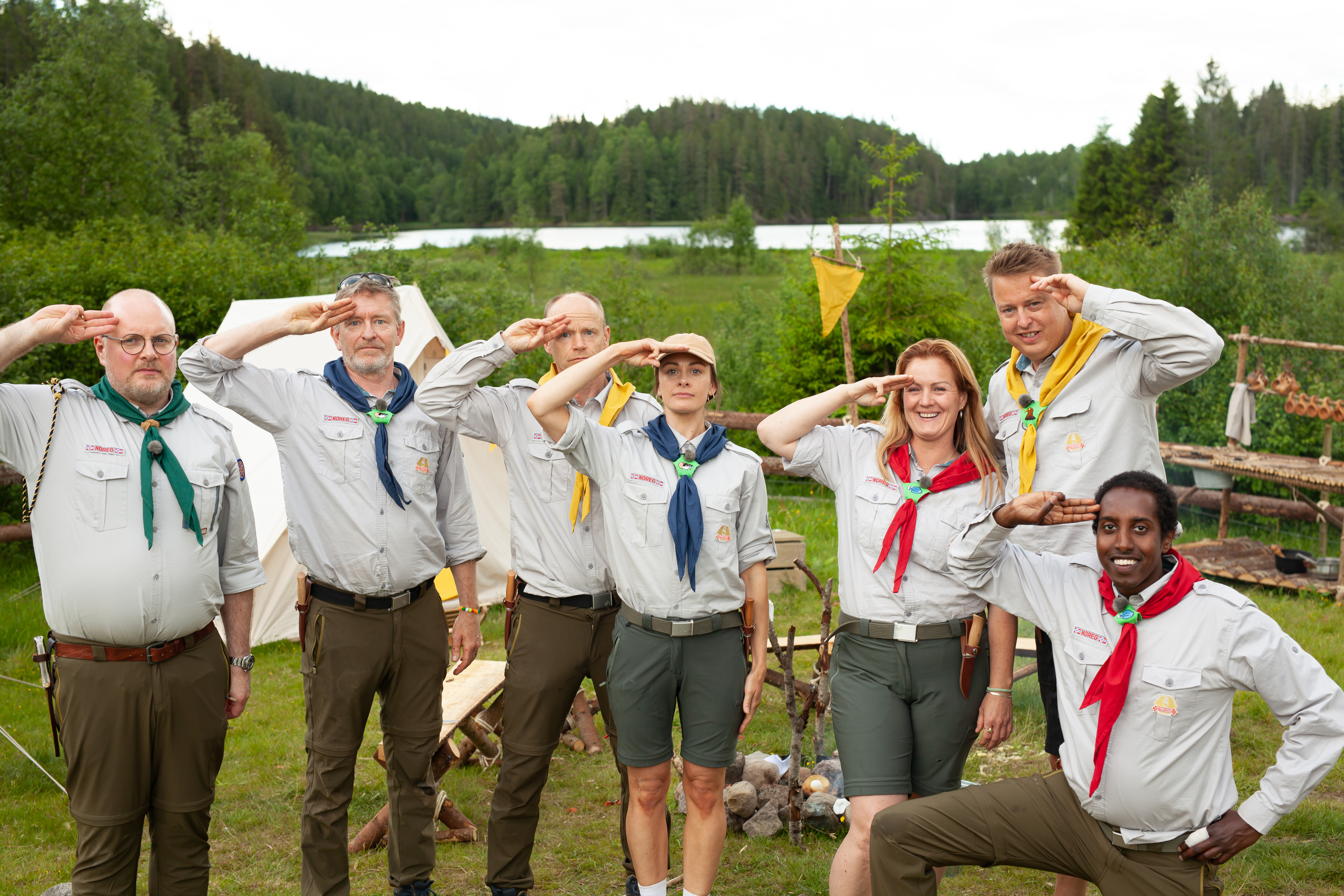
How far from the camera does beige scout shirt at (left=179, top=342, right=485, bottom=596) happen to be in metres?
3.47

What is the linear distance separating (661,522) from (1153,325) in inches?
63.3

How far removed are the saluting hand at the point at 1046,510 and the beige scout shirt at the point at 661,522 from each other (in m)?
0.84

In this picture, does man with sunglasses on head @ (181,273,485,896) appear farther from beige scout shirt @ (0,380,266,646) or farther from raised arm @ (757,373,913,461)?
raised arm @ (757,373,913,461)

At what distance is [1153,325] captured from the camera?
116 inches

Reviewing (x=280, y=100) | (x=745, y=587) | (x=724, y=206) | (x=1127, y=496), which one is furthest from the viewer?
(x=280, y=100)

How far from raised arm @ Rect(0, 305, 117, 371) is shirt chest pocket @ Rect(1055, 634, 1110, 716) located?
289cm

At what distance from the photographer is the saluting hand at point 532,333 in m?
3.43

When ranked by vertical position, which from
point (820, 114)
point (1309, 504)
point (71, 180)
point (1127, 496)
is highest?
point (820, 114)

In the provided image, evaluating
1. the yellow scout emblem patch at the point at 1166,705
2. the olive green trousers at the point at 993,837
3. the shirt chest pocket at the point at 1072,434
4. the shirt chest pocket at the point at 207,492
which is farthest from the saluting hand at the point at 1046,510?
Answer: the shirt chest pocket at the point at 207,492

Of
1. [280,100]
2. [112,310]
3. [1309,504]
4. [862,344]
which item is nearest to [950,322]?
[862,344]

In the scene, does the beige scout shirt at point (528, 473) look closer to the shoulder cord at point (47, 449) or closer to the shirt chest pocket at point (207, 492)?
the shirt chest pocket at point (207, 492)

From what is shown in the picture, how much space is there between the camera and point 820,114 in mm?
50594

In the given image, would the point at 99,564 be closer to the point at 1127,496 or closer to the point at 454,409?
the point at 454,409

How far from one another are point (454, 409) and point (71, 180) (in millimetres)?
20306
